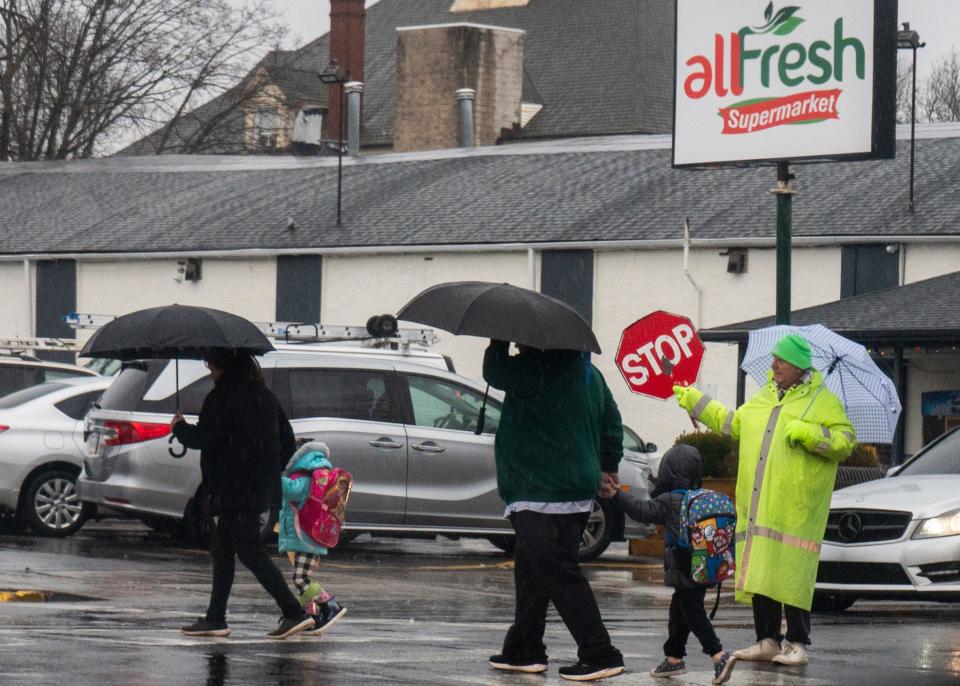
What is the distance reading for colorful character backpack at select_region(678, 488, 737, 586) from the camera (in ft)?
30.9

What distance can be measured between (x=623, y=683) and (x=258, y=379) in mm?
2635

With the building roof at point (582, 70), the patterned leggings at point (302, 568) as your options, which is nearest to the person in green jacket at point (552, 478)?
the patterned leggings at point (302, 568)

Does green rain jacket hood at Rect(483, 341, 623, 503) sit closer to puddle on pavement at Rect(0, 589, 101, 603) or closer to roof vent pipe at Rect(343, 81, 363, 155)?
puddle on pavement at Rect(0, 589, 101, 603)

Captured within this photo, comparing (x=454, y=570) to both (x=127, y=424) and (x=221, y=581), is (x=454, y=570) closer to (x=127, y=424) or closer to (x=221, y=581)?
(x=127, y=424)

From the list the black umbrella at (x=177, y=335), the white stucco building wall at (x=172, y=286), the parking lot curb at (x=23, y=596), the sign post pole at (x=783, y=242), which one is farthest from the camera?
the white stucco building wall at (x=172, y=286)

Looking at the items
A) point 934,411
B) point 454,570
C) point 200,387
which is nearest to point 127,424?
point 200,387

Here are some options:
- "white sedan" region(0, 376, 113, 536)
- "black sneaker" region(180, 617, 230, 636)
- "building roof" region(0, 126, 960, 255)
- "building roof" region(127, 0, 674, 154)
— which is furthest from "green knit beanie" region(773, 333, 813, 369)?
"building roof" region(127, 0, 674, 154)

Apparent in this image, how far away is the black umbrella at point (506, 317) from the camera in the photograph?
29.5 feet

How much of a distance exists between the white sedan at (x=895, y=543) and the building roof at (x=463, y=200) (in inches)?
656

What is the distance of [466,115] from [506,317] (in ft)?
135

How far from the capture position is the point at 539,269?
34.0 metres

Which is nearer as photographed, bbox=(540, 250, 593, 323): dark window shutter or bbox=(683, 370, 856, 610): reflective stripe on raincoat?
bbox=(683, 370, 856, 610): reflective stripe on raincoat

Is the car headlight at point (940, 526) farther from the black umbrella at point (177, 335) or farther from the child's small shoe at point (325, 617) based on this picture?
the black umbrella at point (177, 335)

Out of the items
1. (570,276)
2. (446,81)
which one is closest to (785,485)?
(570,276)
